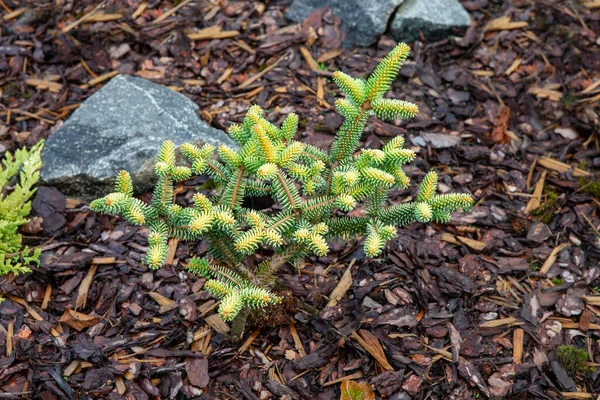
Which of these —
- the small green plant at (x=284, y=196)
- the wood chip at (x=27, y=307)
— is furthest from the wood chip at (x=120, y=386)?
the small green plant at (x=284, y=196)

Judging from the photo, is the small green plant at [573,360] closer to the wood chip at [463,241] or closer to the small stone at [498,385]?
the small stone at [498,385]

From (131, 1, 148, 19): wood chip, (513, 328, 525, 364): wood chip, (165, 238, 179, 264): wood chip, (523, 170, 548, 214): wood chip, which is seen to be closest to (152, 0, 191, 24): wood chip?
(131, 1, 148, 19): wood chip

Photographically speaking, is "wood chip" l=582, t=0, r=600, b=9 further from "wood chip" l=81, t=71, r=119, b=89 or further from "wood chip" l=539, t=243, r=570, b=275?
"wood chip" l=81, t=71, r=119, b=89

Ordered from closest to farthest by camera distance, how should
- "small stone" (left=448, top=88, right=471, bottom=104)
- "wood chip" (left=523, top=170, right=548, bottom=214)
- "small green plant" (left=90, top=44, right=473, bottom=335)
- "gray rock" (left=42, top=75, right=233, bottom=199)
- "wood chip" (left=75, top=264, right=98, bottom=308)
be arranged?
1. "small green plant" (left=90, top=44, right=473, bottom=335)
2. "wood chip" (left=75, top=264, right=98, bottom=308)
3. "gray rock" (left=42, top=75, right=233, bottom=199)
4. "wood chip" (left=523, top=170, right=548, bottom=214)
5. "small stone" (left=448, top=88, right=471, bottom=104)

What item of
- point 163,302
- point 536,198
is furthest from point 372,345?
point 536,198

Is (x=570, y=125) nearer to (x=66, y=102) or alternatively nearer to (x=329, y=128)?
(x=329, y=128)

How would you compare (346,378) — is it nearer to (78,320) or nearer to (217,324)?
(217,324)
